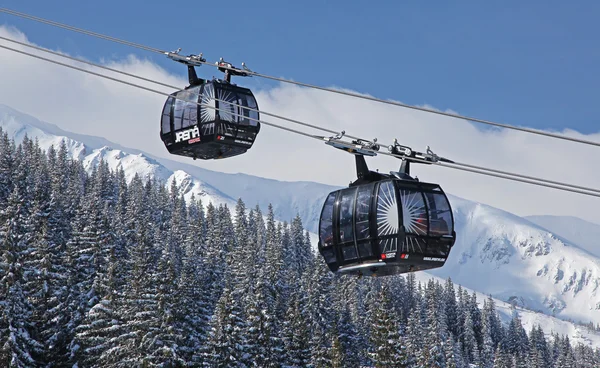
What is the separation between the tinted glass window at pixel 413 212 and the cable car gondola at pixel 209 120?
6.47 m

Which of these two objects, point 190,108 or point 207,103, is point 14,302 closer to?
point 190,108

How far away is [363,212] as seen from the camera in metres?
22.3

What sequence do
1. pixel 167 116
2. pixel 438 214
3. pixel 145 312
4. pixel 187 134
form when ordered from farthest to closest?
pixel 145 312 < pixel 167 116 < pixel 187 134 < pixel 438 214

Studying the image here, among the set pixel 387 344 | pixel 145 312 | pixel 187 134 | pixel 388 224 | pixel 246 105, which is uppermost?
pixel 246 105

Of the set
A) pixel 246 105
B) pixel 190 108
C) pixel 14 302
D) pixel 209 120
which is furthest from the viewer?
pixel 14 302

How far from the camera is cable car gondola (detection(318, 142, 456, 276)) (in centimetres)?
2172

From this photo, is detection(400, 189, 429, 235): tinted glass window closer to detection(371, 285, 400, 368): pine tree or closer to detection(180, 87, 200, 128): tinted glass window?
detection(180, 87, 200, 128): tinted glass window

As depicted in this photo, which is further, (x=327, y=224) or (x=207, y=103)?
(x=207, y=103)

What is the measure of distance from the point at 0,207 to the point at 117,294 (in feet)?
92.6

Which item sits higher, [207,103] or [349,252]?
[207,103]

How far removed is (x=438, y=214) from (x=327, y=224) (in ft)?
10.5

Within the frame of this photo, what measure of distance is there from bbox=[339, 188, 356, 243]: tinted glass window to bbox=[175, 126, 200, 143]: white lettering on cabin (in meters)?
6.08

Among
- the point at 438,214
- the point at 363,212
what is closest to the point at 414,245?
the point at 438,214

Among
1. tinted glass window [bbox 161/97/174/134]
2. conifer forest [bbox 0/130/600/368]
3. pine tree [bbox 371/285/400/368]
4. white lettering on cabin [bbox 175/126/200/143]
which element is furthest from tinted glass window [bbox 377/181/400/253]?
pine tree [bbox 371/285/400/368]
